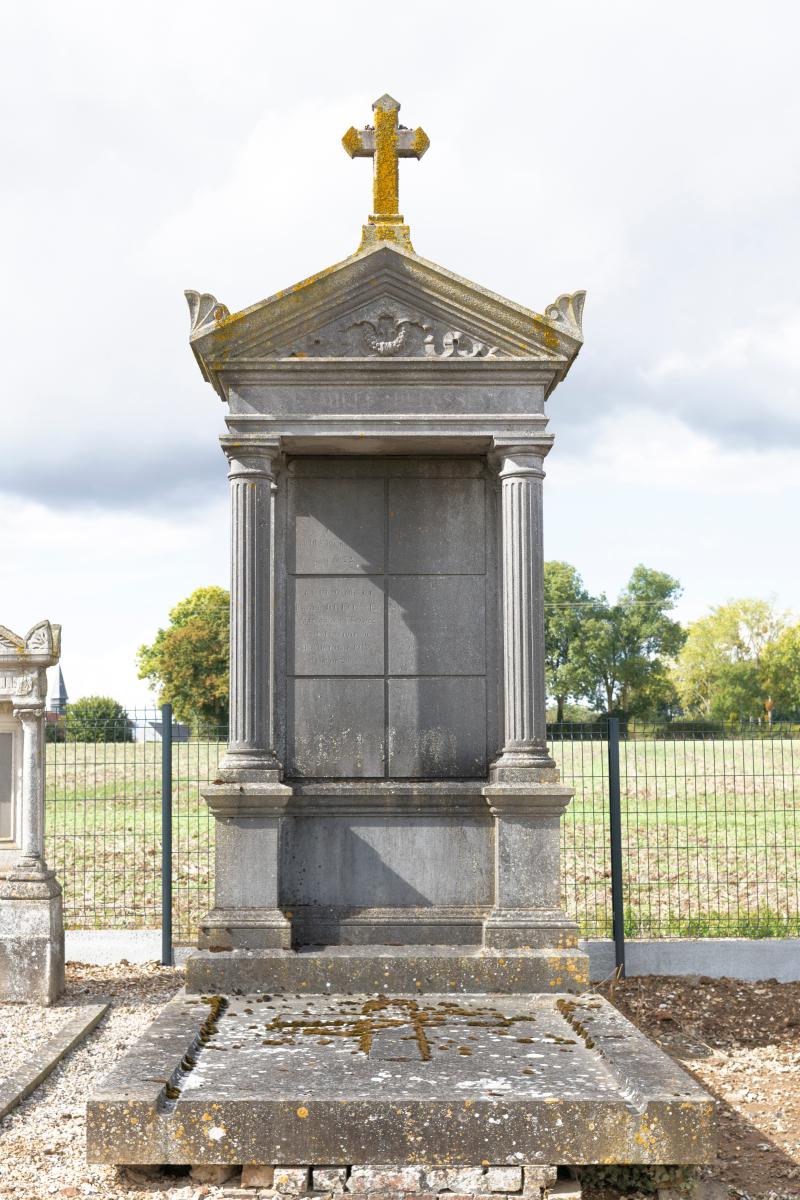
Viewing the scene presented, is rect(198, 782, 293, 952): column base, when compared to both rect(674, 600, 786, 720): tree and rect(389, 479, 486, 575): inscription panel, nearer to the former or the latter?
rect(389, 479, 486, 575): inscription panel

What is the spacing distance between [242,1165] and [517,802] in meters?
2.69

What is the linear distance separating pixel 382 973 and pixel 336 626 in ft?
6.86

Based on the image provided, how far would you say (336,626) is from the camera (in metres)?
7.21

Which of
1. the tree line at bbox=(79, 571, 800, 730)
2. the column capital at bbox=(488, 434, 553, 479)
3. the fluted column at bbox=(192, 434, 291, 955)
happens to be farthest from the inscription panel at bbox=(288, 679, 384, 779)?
the tree line at bbox=(79, 571, 800, 730)

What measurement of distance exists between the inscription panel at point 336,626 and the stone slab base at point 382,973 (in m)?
1.75

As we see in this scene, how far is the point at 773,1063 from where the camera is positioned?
702 cm

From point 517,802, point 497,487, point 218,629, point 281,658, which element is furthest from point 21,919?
point 218,629

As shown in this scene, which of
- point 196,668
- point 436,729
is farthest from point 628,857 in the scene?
point 196,668

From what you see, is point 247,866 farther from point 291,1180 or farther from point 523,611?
point 291,1180

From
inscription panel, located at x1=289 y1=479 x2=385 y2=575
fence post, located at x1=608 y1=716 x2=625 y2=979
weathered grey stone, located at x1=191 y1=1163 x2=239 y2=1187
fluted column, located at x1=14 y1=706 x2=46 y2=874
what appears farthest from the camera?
fence post, located at x1=608 y1=716 x2=625 y2=979

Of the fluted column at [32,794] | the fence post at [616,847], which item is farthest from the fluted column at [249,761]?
the fence post at [616,847]

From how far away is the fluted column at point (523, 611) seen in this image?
6688 mm

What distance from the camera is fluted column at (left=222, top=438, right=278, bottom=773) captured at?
6660 millimetres

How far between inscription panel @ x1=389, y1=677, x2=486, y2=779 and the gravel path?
2239 millimetres
